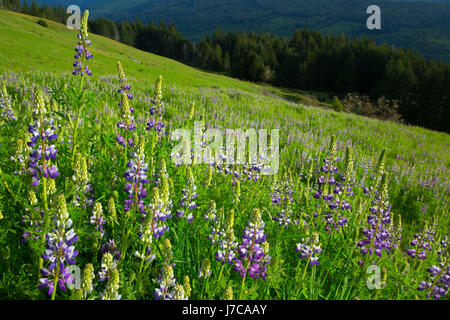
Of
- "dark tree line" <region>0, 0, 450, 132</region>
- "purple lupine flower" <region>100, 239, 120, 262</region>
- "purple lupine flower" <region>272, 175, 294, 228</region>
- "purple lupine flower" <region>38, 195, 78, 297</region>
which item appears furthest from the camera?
"dark tree line" <region>0, 0, 450, 132</region>

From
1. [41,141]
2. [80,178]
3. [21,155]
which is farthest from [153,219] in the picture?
[21,155]

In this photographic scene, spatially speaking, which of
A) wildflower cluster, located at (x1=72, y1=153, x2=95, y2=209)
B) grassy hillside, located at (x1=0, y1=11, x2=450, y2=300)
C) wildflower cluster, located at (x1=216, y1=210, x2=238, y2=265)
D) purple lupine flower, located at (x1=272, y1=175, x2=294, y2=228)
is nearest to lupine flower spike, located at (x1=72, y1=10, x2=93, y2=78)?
grassy hillside, located at (x1=0, y1=11, x2=450, y2=300)

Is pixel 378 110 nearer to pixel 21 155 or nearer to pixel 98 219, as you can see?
pixel 98 219

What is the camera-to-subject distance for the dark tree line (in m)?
84.2

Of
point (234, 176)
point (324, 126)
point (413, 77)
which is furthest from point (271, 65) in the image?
point (234, 176)

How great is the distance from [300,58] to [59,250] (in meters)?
133

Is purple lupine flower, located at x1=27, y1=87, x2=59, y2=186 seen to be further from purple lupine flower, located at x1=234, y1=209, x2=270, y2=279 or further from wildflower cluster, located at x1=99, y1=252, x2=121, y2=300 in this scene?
purple lupine flower, located at x1=234, y1=209, x2=270, y2=279

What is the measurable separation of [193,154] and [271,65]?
12713 cm

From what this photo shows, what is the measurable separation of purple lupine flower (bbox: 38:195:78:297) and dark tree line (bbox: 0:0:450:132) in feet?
295

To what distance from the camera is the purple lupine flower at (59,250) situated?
5.63 feet

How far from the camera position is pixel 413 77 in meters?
78.0

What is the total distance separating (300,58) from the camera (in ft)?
399
